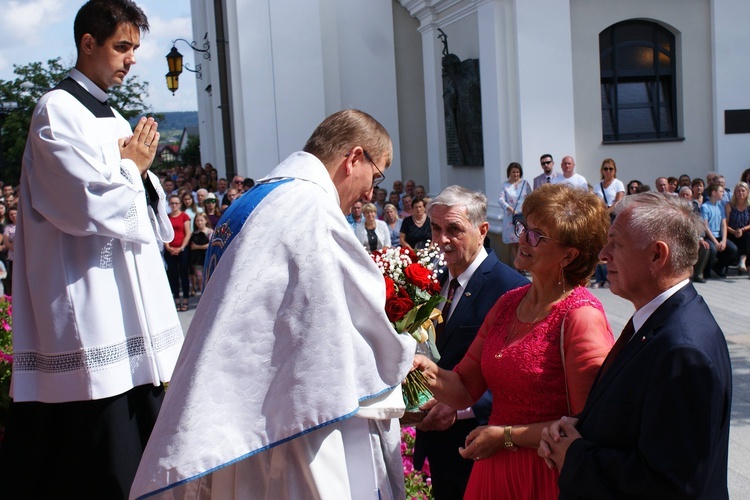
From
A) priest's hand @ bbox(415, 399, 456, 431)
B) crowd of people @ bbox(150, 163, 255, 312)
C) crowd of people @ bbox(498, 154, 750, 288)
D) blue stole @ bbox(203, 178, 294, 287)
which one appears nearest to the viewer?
blue stole @ bbox(203, 178, 294, 287)

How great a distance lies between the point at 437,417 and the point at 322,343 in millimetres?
1133

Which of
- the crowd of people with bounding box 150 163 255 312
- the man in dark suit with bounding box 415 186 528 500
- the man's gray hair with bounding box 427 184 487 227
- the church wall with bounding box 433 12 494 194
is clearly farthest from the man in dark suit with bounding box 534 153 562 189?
the man in dark suit with bounding box 415 186 528 500

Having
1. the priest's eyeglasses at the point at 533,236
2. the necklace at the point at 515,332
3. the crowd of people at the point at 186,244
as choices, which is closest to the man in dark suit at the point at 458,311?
the necklace at the point at 515,332

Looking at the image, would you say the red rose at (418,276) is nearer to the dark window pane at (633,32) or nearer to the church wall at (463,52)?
the church wall at (463,52)

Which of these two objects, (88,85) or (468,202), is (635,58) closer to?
(468,202)

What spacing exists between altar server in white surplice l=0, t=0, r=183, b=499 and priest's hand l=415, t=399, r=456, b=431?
1043 mm

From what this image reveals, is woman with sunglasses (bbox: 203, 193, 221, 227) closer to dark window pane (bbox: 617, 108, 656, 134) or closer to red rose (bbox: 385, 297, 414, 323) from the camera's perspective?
dark window pane (bbox: 617, 108, 656, 134)

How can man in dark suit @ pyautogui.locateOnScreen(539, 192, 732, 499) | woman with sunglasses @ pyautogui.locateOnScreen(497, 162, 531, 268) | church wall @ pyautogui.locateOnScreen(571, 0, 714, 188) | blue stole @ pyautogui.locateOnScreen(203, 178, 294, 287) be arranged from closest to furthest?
man in dark suit @ pyautogui.locateOnScreen(539, 192, 732, 499), blue stole @ pyautogui.locateOnScreen(203, 178, 294, 287), woman with sunglasses @ pyautogui.locateOnScreen(497, 162, 531, 268), church wall @ pyautogui.locateOnScreen(571, 0, 714, 188)

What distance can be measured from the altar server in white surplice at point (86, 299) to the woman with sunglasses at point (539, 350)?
3.83ft

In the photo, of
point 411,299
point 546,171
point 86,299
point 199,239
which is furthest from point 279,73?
point 411,299

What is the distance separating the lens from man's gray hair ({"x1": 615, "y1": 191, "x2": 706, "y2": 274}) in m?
2.36

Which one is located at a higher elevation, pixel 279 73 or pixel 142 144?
pixel 279 73

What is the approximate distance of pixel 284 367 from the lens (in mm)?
2428

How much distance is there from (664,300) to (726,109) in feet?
46.2
